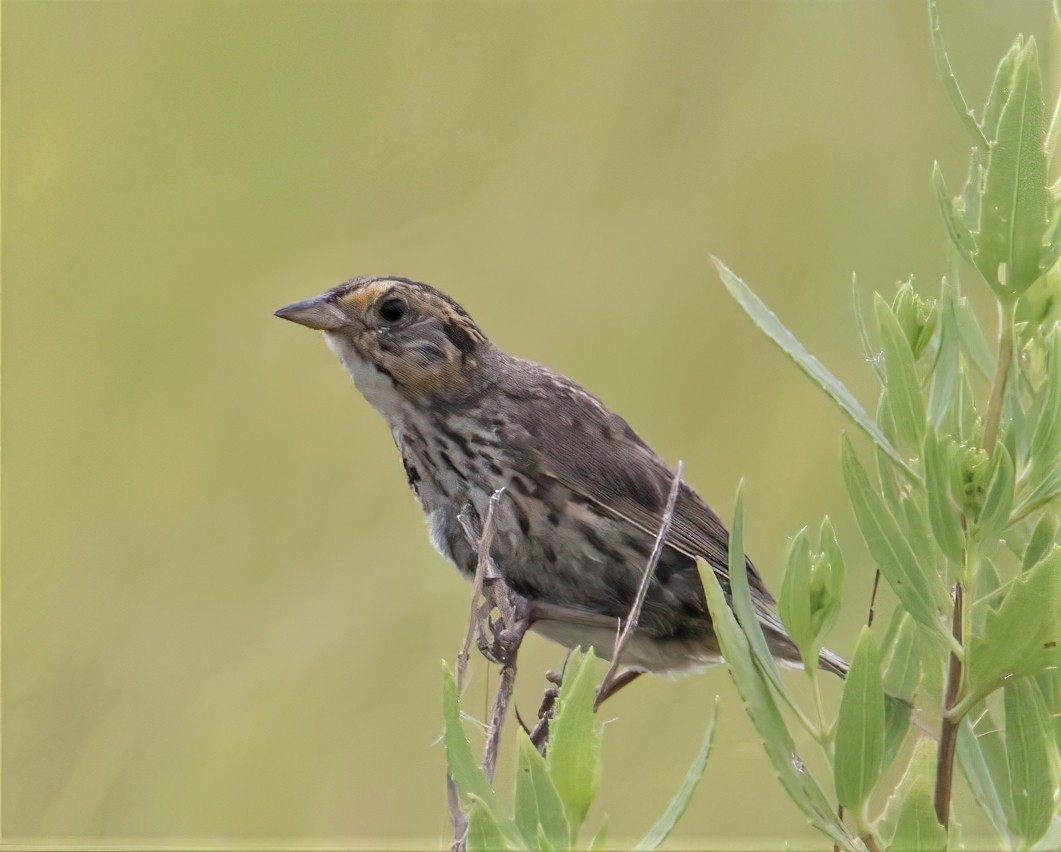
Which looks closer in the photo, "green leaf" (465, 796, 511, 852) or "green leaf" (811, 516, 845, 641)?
"green leaf" (465, 796, 511, 852)

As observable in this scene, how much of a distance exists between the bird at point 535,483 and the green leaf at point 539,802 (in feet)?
3.95

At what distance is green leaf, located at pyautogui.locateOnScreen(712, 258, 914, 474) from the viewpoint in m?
1.18

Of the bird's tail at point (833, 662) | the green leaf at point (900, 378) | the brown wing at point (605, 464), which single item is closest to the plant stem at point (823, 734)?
the green leaf at point (900, 378)

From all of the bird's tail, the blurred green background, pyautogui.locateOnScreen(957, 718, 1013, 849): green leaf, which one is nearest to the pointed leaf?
pyautogui.locateOnScreen(957, 718, 1013, 849): green leaf

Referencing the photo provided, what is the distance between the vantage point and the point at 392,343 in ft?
8.48

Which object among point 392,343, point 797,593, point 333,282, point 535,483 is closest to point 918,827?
point 797,593

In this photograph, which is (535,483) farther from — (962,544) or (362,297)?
(962,544)

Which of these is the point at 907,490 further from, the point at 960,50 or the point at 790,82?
the point at 790,82

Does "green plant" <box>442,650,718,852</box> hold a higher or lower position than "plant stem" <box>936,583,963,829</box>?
higher

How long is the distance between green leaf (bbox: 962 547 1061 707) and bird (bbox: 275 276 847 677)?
45.8 inches

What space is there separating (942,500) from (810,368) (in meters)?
0.15

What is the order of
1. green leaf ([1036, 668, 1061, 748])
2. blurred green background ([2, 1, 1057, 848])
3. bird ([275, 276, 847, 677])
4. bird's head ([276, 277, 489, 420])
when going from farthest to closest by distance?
blurred green background ([2, 1, 1057, 848]) → bird's head ([276, 277, 489, 420]) → bird ([275, 276, 847, 677]) → green leaf ([1036, 668, 1061, 748])

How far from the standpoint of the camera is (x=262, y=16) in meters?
4.43

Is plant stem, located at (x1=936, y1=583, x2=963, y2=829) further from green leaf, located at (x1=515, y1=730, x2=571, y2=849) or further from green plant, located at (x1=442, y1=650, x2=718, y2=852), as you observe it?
green leaf, located at (x1=515, y1=730, x2=571, y2=849)
